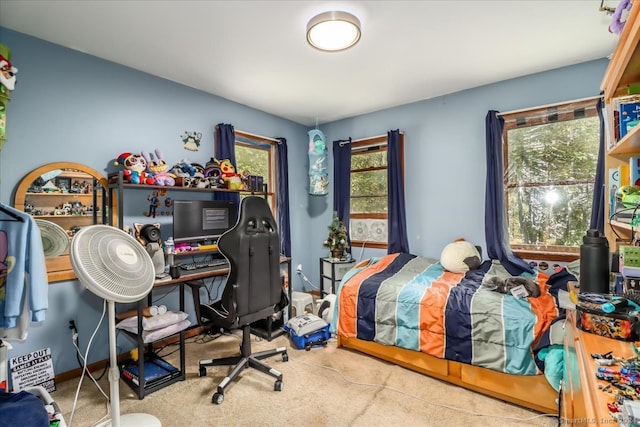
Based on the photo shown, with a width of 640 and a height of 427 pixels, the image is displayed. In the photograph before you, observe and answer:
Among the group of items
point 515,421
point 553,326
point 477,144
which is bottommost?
point 515,421

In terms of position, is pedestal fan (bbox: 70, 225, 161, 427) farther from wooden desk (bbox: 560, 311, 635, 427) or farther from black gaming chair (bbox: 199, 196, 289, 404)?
wooden desk (bbox: 560, 311, 635, 427)

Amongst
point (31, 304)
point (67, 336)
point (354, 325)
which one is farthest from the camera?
point (354, 325)

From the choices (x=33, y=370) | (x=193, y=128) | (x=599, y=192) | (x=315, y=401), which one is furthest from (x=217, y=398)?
(x=599, y=192)

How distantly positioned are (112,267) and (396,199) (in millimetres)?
3014

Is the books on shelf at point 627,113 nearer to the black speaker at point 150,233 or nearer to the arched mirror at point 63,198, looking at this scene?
the black speaker at point 150,233

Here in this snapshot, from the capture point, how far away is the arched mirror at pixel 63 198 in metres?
2.21

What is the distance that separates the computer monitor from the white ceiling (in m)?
1.20

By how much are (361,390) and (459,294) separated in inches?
38.8

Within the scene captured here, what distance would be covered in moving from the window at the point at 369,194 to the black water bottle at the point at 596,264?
256cm

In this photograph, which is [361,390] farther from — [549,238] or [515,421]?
[549,238]

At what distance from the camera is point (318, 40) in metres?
2.21

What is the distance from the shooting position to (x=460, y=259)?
287cm

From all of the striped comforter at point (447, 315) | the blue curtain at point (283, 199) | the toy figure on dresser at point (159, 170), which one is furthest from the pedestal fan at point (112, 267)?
the blue curtain at point (283, 199)

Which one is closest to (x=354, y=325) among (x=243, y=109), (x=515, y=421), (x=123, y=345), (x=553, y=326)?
(x=515, y=421)
